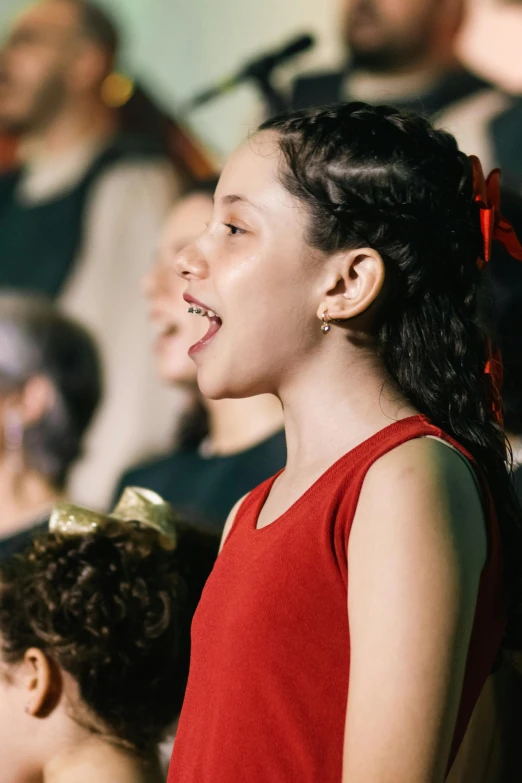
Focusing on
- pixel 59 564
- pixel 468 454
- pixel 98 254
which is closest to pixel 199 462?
pixel 98 254

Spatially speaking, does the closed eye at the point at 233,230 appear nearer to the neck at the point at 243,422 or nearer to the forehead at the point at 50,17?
the neck at the point at 243,422

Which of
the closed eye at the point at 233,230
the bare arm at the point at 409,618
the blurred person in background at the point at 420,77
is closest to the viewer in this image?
the bare arm at the point at 409,618

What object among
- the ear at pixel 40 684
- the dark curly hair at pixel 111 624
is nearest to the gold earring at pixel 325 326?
the dark curly hair at pixel 111 624

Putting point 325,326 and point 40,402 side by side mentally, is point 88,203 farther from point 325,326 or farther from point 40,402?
point 325,326

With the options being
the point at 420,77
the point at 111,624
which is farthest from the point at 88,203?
the point at 111,624

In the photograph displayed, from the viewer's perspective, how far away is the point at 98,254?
2303mm

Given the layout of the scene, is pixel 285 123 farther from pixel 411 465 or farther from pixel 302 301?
pixel 411 465

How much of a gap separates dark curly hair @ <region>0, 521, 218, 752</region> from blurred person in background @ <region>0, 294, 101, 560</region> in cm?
98

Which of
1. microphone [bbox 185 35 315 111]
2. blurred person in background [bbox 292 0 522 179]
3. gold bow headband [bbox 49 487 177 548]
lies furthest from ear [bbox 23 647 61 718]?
microphone [bbox 185 35 315 111]

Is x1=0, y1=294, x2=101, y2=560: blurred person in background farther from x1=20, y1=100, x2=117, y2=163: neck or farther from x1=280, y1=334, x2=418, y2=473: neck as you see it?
x1=280, y1=334, x2=418, y2=473: neck

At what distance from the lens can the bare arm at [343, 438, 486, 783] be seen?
712 millimetres

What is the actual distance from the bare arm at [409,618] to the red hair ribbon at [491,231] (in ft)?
0.69

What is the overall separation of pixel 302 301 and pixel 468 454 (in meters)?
0.22

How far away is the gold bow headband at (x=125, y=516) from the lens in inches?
49.7
